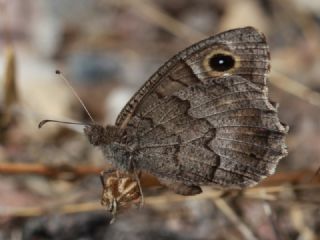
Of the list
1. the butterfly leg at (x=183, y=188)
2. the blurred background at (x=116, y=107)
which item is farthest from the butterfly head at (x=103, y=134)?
the blurred background at (x=116, y=107)

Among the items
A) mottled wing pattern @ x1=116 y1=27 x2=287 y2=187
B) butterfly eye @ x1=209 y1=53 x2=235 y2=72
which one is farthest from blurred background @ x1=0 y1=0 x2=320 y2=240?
butterfly eye @ x1=209 y1=53 x2=235 y2=72

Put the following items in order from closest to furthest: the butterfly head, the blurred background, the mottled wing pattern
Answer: the mottled wing pattern, the butterfly head, the blurred background

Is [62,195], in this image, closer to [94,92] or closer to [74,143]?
[74,143]

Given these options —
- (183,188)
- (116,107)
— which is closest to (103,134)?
(183,188)

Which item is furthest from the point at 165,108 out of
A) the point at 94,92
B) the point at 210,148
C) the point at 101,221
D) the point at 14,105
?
the point at 94,92

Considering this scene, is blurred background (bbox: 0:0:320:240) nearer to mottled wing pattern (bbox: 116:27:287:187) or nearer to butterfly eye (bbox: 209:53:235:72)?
mottled wing pattern (bbox: 116:27:287:187)

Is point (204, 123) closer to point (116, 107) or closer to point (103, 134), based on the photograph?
point (103, 134)

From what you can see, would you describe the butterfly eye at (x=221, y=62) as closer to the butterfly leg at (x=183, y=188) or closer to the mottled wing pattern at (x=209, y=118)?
the mottled wing pattern at (x=209, y=118)
